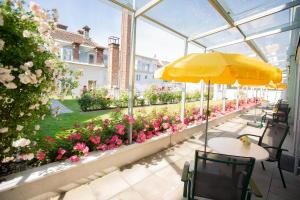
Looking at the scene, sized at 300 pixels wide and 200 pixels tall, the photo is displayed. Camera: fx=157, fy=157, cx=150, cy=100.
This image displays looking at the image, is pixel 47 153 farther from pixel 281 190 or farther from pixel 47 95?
pixel 281 190

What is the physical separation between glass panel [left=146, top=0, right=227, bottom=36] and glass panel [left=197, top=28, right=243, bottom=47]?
26.7 inches

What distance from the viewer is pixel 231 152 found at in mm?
2625

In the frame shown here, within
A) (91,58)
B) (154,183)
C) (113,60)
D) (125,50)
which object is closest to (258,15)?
(154,183)

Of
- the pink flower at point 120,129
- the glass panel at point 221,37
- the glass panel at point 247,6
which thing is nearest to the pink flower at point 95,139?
the pink flower at point 120,129

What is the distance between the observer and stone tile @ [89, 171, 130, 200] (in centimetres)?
262

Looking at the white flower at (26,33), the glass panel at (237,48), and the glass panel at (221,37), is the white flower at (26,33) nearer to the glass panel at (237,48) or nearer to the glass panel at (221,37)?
the glass panel at (221,37)

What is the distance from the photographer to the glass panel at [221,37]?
17.3 feet

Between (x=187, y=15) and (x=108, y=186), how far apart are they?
418cm

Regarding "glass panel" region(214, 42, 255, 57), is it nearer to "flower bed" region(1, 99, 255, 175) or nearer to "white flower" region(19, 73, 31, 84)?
"flower bed" region(1, 99, 255, 175)

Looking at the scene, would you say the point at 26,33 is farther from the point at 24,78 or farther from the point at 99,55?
the point at 99,55

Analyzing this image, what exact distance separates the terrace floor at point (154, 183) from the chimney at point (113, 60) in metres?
15.9

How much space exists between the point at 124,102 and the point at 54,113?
10492 mm

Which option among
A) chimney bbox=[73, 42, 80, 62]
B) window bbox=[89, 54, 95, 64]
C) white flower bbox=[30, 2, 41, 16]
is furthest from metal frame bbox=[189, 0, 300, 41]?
window bbox=[89, 54, 95, 64]

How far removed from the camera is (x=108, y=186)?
2.81 metres
